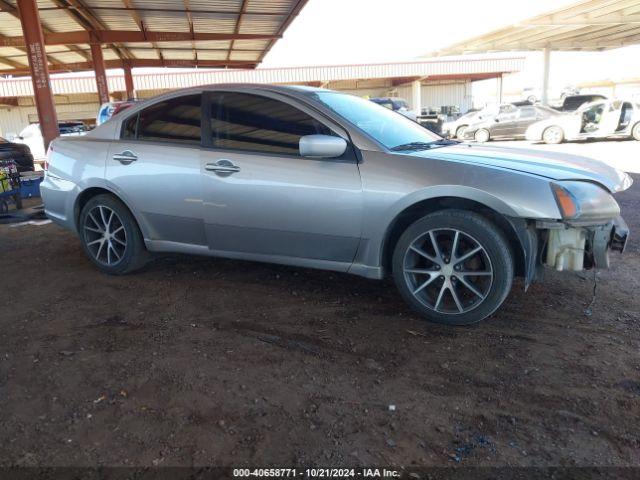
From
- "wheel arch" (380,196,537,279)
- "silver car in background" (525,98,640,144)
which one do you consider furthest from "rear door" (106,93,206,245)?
"silver car in background" (525,98,640,144)

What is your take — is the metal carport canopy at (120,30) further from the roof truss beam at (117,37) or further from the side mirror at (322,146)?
the side mirror at (322,146)

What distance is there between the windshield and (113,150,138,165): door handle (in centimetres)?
161

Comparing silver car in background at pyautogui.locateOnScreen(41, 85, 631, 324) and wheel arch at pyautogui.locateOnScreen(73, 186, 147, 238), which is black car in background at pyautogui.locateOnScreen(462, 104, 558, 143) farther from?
wheel arch at pyautogui.locateOnScreen(73, 186, 147, 238)

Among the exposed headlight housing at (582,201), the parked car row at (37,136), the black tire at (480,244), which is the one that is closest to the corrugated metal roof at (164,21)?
the parked car row at (37,136)

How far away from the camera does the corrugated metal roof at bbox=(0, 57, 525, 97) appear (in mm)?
29391

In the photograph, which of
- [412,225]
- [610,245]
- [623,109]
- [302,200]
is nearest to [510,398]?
[412,225]

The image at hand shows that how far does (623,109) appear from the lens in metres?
15.1

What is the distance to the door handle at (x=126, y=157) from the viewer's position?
13.4ft

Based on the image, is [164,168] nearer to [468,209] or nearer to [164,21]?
[468,209]

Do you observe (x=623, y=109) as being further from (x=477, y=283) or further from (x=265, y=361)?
(x=265, y=361)

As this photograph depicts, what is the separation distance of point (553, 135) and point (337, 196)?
1523 centimetres

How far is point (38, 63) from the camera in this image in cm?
1007

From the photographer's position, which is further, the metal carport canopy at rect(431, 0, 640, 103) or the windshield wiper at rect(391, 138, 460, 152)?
the metal carport canopy at rect(431, 0, 640, 103)

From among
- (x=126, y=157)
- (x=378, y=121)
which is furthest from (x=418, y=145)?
(x=126, y=157)
